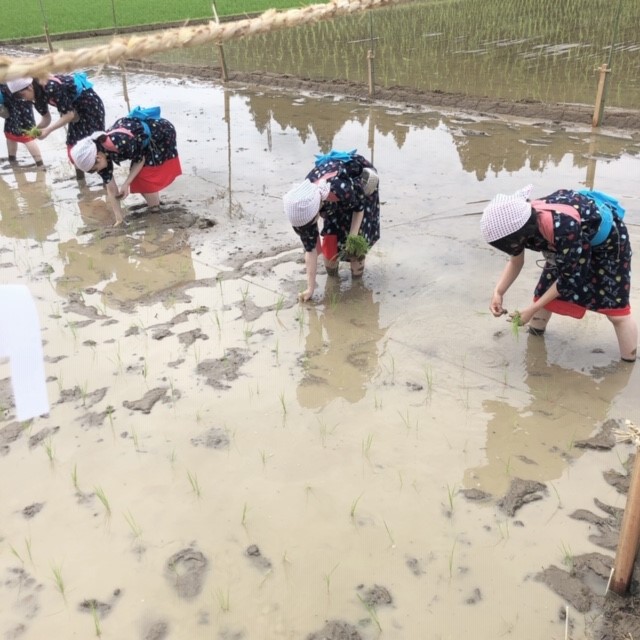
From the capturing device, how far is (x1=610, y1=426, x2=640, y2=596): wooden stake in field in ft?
6.24

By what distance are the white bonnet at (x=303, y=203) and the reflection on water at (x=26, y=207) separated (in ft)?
8.40

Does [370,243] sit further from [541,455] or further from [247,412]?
[541,455]

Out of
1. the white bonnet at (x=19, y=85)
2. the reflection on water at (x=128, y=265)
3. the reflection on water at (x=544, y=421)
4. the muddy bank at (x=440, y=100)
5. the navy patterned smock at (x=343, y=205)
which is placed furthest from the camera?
the muddy bank at (x=440, y=100)

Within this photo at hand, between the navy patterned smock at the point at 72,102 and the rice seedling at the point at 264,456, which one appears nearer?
the rice seedling at the point at 264,456

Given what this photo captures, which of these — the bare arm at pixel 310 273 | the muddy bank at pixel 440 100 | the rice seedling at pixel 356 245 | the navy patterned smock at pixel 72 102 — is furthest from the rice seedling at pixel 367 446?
the muddy bank at pixel 440 100

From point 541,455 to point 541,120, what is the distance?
565 centimetres

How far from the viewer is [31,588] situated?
2.27m

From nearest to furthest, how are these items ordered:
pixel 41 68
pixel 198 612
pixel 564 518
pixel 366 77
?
1. pixel 41 68
2. pixel 198 612
3. pixel 564 518
4. pixel 366 77

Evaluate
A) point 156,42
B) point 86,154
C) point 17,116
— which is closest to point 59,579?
point 156,42

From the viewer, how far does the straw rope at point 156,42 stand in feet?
2.62

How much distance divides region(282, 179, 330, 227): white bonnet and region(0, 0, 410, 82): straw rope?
2.31 meters

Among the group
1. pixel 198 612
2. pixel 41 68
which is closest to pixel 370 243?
pixel 198 612

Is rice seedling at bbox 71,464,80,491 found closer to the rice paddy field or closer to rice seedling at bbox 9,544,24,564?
rice seedling at bbox 9,544,24,564

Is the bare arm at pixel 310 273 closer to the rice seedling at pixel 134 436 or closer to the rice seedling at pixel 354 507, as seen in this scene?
the rice seedling at pixel 134 436
